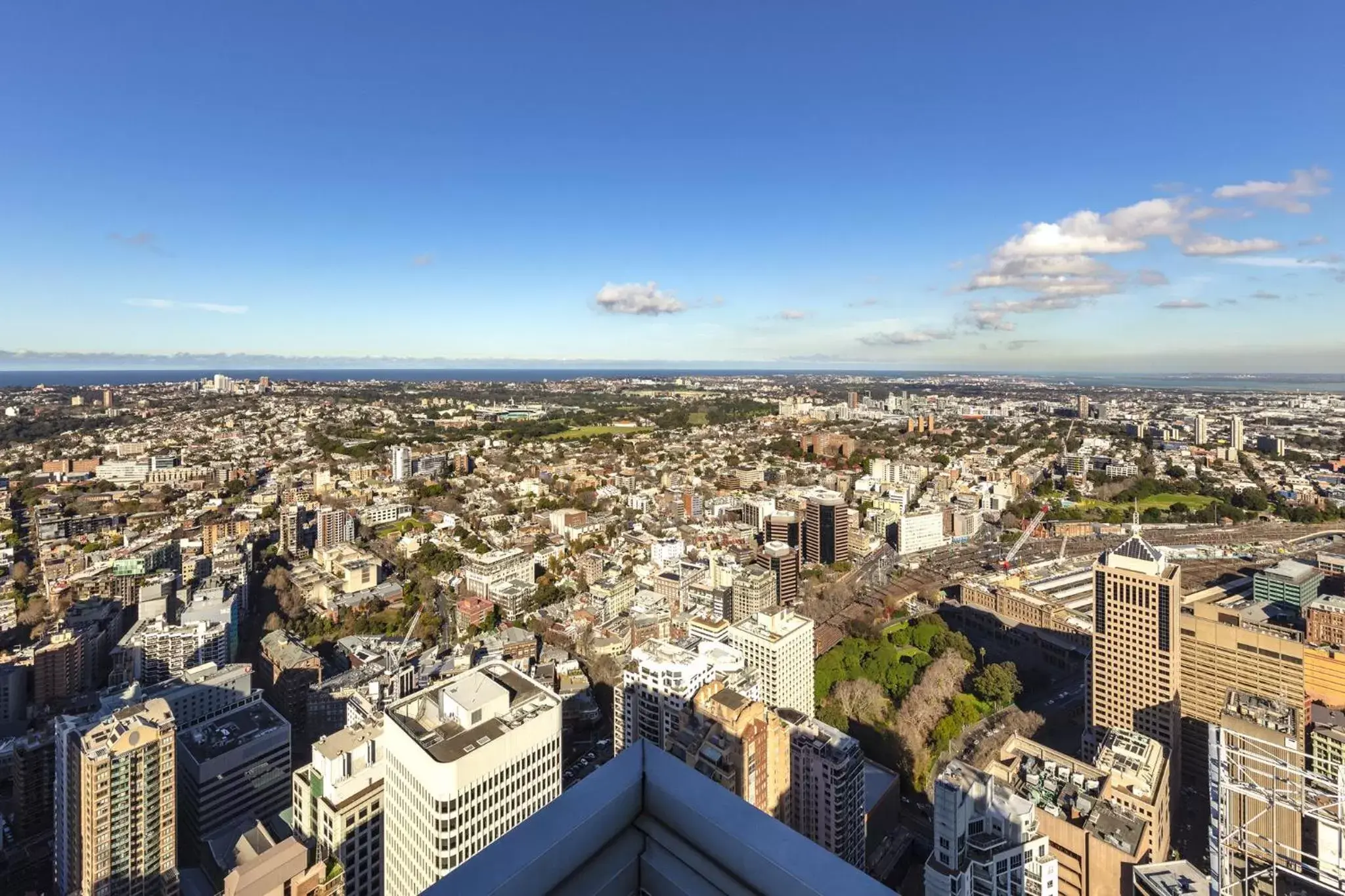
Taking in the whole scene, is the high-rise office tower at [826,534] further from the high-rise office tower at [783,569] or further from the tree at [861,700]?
the tree at [861,700]

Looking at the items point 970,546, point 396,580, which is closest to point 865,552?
point 970,546

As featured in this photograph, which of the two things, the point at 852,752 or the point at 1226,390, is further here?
the point at 1226,390

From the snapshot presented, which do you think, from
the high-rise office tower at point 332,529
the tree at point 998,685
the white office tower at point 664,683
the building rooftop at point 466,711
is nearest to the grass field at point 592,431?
the high-rise office tower at point 332,529

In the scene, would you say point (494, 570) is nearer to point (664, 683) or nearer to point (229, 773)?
point (229, 773)

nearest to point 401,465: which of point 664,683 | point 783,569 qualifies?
point 783,569

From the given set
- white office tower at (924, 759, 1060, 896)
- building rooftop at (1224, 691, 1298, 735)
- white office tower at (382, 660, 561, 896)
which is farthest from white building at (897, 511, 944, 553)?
white office tower at (382, 660, 561, 896)

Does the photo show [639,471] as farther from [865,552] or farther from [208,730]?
[208,730]

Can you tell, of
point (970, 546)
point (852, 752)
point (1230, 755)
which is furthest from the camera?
point (970, 546)
